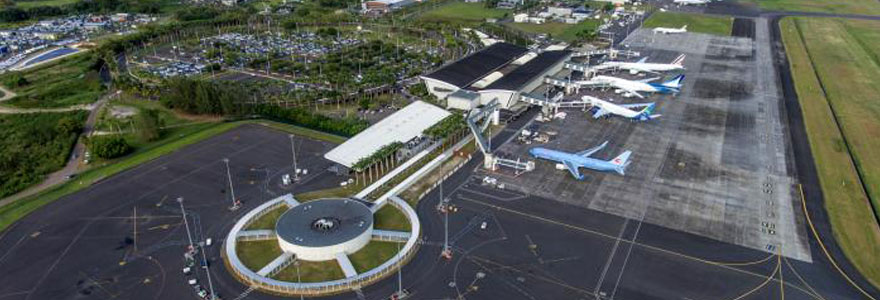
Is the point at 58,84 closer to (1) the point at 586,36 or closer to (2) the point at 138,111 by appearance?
(2) the point at 138,111

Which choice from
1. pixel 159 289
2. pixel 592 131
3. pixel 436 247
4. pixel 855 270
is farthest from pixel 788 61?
pixel 159 289

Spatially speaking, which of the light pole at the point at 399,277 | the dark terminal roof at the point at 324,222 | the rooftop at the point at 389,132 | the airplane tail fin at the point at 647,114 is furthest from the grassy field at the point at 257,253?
the airplane tail fin at the point at 647,114

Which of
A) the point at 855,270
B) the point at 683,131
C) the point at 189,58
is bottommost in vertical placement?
the point at 855,270

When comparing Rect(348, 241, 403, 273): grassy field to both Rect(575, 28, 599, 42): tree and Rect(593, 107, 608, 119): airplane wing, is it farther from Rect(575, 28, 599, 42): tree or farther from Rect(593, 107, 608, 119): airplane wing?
Rect(575, 28, 599, 42): tree

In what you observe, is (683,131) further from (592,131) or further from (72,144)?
(72,144)

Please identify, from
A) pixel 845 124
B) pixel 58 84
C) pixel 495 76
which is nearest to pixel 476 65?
pixel 495 76

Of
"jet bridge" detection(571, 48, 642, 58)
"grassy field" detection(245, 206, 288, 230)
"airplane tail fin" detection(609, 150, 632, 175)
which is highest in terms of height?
"jet bridge" detection(571, 48, 642, 58)

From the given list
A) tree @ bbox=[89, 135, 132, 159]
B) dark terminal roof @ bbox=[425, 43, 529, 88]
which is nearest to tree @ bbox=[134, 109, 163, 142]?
tree @ bbox=[89, 135, 132, 159]
